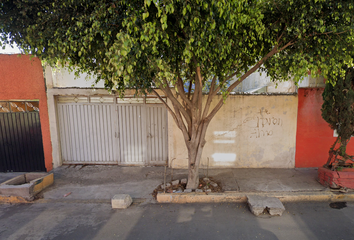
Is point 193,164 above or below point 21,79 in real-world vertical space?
below

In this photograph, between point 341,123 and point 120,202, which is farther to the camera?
point 341,123

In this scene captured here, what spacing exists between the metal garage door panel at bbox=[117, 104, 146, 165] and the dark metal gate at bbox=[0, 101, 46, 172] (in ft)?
8.79

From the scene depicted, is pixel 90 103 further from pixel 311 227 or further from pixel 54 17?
pixel 311 227

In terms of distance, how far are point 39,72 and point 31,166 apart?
319cm

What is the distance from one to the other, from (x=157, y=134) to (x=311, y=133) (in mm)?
5215

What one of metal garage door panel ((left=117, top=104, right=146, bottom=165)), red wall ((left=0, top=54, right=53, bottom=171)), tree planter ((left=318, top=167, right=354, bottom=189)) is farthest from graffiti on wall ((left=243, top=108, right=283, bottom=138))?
red wall ((left=0, top=54, right=53, bottom=171))

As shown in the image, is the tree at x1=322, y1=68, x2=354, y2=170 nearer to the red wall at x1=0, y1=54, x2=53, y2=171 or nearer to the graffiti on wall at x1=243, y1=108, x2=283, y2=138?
the graffiti on wall at x1=243, y1=108, x2=283, y2=138

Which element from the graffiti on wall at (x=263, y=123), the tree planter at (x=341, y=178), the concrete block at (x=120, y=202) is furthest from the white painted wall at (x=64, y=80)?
the tree planter at (x=341, y=178)

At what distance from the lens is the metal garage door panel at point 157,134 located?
21.2ft

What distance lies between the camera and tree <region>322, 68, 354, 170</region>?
4.67m

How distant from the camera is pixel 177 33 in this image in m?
3.77

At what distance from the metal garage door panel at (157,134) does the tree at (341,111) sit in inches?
191

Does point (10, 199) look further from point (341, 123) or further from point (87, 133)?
point (341, 123)

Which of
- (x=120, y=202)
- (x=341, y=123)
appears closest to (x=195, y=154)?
(x=120, y=202)
